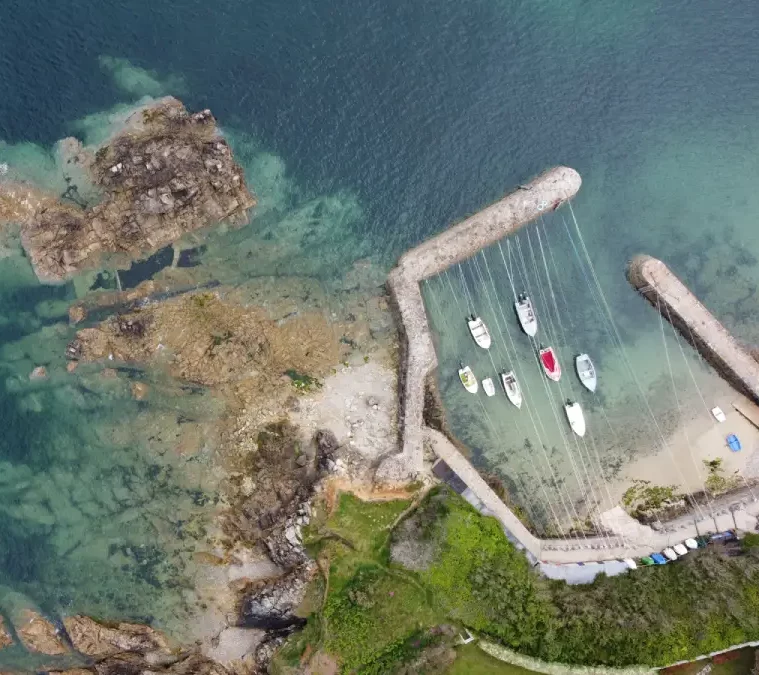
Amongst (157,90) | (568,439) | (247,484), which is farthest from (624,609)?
(157,90)

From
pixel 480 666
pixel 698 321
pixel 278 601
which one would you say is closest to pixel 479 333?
pixel 698 321

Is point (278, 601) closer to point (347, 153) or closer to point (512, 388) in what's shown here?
point (512, 388)

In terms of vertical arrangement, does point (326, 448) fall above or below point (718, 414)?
above

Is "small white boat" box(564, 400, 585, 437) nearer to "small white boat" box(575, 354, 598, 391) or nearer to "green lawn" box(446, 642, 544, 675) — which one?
"small white boat" box(575, 354, 598, 391)

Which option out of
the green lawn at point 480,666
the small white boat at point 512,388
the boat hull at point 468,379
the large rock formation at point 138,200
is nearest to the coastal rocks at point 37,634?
the large rock formation at point 138,200

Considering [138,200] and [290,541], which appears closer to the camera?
[290,541]

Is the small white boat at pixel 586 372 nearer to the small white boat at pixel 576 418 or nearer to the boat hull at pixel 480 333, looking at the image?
the small white boat at pixel 576 418

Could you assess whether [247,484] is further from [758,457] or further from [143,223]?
[758,457]
